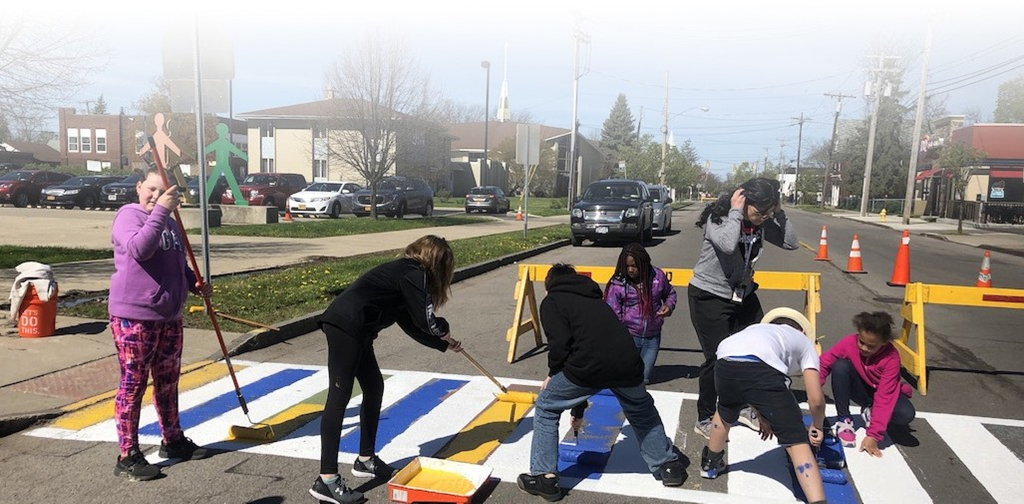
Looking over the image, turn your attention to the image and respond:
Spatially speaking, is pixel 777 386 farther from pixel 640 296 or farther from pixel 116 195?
pixel 116 195

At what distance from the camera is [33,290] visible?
7203 mm

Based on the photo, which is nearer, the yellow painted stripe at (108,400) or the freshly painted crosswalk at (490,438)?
the freshly painted crosswalk at (490,438)

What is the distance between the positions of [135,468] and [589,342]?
2.75 meters

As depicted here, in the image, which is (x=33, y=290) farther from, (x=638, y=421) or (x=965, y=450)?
(x=965, y=450)

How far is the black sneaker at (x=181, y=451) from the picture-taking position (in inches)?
184

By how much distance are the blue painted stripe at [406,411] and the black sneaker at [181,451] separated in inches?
34.7

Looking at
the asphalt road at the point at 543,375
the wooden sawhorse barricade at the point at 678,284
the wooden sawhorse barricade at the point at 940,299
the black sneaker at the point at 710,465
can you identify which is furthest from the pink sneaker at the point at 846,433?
the wooden sawhorse barricade at the point at 940,299

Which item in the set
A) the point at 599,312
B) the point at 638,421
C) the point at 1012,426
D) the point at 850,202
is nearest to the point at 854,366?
the point at 1012,426

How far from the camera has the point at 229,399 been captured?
19.8 ft

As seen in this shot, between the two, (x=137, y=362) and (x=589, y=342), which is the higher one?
(x=589, y=342)

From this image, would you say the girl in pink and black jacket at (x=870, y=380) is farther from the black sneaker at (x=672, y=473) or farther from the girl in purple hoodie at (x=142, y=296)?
the girl in purple hoodie at (x=142, y=296)

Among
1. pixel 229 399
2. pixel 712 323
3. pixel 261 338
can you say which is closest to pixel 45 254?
pixel 261 338

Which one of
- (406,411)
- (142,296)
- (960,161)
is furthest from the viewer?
(960,161)

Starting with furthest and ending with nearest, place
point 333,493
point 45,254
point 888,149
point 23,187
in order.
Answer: point 888,149, point 23,187, point 45,254, point 333,493
